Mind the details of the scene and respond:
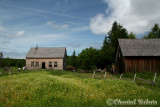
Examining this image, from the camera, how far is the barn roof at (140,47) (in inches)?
1020

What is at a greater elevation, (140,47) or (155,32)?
(155,32)

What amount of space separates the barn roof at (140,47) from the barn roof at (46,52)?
61.2 ft

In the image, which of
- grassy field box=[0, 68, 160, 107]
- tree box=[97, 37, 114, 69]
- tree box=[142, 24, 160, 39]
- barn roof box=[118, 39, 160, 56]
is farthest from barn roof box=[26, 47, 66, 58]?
tree box=[142, 24, 160, 39]

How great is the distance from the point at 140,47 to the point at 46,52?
26196 mm

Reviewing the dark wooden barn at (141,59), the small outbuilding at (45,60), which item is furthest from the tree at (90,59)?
the dark wooden barn at (141,59)

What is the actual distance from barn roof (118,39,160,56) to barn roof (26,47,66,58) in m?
18.6

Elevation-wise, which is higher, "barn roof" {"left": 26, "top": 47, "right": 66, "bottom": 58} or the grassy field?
"barn roof" {"left": 26, "top": 47, "right": 66, "bottom": 58}

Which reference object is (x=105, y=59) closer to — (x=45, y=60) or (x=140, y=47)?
(x=140, y=47)

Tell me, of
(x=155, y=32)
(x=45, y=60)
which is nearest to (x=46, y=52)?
(x=45, y=60)

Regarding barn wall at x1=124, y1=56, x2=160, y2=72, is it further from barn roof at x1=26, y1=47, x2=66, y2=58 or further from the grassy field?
barn roof at x1=26, y1=47, x2=66, y2=58

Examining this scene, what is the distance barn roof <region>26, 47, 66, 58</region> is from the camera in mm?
39969

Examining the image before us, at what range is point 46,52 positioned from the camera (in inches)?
1630

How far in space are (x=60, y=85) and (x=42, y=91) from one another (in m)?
1.48

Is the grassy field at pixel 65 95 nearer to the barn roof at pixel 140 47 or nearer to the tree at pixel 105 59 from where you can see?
the barn roof at pixel 140 47
